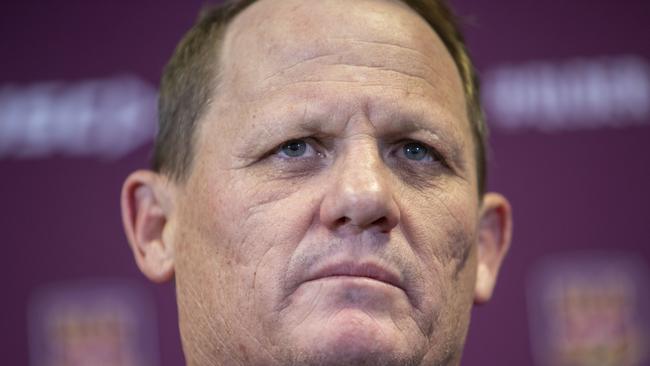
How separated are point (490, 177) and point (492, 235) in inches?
55.7

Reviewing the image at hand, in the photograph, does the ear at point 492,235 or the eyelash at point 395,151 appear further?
the ear at point 492,235

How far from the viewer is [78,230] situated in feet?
11.0

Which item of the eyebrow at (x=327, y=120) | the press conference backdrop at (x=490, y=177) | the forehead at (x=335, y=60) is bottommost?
the press conference backdrop at (x=490, y=177)

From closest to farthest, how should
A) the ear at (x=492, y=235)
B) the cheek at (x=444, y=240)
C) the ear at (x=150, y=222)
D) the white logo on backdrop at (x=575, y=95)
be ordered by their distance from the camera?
the cheek at (x=444, y=240) < the ear at (x=150, y=222) < the ear at (x=492, y=235) < the white logo on backdrop at (x=575, y=95)

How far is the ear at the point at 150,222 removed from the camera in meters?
1.88

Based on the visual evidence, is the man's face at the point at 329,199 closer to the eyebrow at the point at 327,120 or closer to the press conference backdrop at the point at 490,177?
the eyebrow at the point at 327,120

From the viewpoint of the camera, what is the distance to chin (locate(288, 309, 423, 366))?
1479mm

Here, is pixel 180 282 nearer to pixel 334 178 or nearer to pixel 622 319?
Answer: pixel 334 178

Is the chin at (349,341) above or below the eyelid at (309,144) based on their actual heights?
below

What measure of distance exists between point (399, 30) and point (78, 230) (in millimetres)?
1948

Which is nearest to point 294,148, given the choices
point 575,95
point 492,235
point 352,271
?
point 352,271

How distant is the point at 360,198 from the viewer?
151 cm

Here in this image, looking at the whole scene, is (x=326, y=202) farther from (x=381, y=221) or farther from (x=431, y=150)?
(x=431, y=150)

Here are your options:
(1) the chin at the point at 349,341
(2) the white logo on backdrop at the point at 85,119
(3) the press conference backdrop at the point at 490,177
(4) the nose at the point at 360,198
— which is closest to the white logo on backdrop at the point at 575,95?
(3) the press conference backdrop at the point at 490,177
